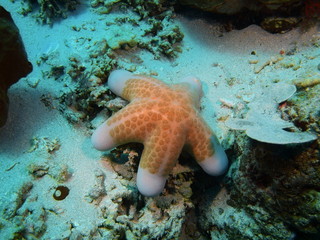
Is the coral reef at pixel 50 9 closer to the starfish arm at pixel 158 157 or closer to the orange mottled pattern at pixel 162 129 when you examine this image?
the orange mottled pattern at pixel 162 129

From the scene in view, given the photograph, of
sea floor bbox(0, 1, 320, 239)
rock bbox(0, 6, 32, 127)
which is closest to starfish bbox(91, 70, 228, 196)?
sea floor bbox(0, 1, 320, 239)

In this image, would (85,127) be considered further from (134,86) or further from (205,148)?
(205,148)

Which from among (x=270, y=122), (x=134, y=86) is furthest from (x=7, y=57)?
(x=270, y=122)

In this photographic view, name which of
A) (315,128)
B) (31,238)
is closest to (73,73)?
(31,238)

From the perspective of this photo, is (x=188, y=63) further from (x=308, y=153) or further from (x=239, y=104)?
(x=308, y=153)

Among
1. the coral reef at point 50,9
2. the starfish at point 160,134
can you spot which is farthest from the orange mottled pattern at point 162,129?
the coral reef at point 50,9

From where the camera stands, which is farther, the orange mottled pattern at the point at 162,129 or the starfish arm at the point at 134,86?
the starfish arm at the point at 134,86

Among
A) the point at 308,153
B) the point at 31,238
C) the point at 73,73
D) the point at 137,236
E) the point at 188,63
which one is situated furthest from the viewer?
the point at 188,63
